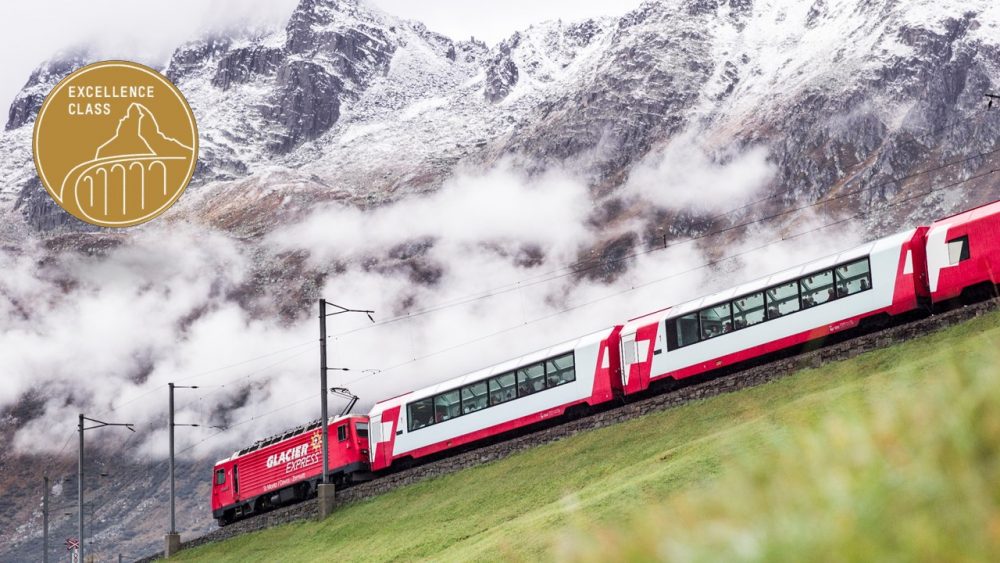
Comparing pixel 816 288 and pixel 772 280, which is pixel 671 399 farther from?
pixel 816 288

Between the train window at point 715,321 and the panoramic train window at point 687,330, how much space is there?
0.24m

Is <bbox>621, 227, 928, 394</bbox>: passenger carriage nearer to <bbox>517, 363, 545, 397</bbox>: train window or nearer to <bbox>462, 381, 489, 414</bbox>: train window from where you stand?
A: <bbox>517, 363, 545, 397</bbox>: train window

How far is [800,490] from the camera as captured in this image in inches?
120

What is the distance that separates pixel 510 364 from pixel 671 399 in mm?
8217

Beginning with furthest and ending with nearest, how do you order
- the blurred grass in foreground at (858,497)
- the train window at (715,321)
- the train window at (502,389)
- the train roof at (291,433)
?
the train roof at (291,433) < the train window at (502,389) < the train window at (715,321) < the blurred grass in foreground at (858,497)

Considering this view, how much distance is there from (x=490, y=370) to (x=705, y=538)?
115ft

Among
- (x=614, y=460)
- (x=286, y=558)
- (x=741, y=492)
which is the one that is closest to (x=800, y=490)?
(x=741, y=492)

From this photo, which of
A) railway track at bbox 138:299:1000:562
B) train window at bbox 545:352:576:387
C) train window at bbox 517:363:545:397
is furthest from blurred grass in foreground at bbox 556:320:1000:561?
train window at bbox 517:363:545:397

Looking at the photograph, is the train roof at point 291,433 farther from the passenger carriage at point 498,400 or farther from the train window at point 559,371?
the train window at point 559,371

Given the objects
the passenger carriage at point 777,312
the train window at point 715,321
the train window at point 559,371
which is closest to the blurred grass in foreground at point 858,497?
the passenger carriage at point 777,312

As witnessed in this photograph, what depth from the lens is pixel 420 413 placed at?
39.4 m

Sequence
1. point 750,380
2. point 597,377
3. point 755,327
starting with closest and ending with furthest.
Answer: point 750,380
point 755,327
point 597,377

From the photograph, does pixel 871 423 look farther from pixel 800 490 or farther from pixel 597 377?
pixel 597 377

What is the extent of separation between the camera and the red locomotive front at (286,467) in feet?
138
